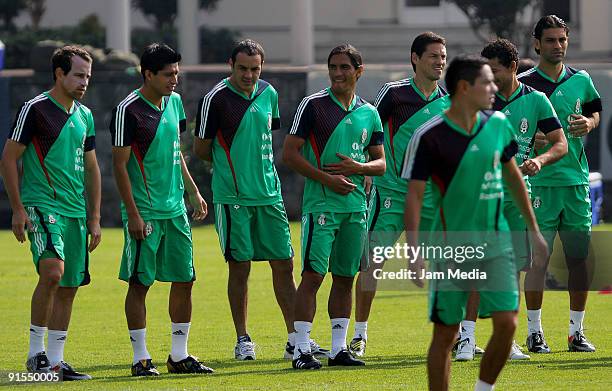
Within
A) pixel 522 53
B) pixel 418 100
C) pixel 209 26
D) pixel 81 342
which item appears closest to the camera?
pixel 418 100

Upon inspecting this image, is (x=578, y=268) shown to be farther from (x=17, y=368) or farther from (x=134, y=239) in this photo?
(x=17, y=368)

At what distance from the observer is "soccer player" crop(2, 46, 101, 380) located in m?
10.0

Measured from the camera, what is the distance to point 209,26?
136ft

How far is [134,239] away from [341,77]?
1896 mm

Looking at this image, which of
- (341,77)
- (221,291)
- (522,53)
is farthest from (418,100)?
(522,53)

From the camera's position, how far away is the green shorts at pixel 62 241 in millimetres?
9984

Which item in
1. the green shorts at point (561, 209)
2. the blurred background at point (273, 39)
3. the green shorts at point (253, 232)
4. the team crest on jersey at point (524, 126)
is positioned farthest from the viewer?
the blurred background at point (273, 39)

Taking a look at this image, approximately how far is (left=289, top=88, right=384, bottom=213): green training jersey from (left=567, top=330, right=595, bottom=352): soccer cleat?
1.95 meters

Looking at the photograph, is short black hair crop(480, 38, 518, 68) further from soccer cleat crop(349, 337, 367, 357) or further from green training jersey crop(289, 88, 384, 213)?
soccer cleat crop(349, 337, 367, 357)

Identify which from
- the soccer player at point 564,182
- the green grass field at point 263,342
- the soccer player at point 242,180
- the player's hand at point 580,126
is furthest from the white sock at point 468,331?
the player's hand at point 580,126

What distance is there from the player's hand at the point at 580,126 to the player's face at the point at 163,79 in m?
3.08

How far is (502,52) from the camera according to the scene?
1052cm

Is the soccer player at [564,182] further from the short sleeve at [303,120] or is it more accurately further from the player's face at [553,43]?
the short sleeve at [303,120]

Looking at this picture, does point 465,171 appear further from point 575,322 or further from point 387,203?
point 575,322
